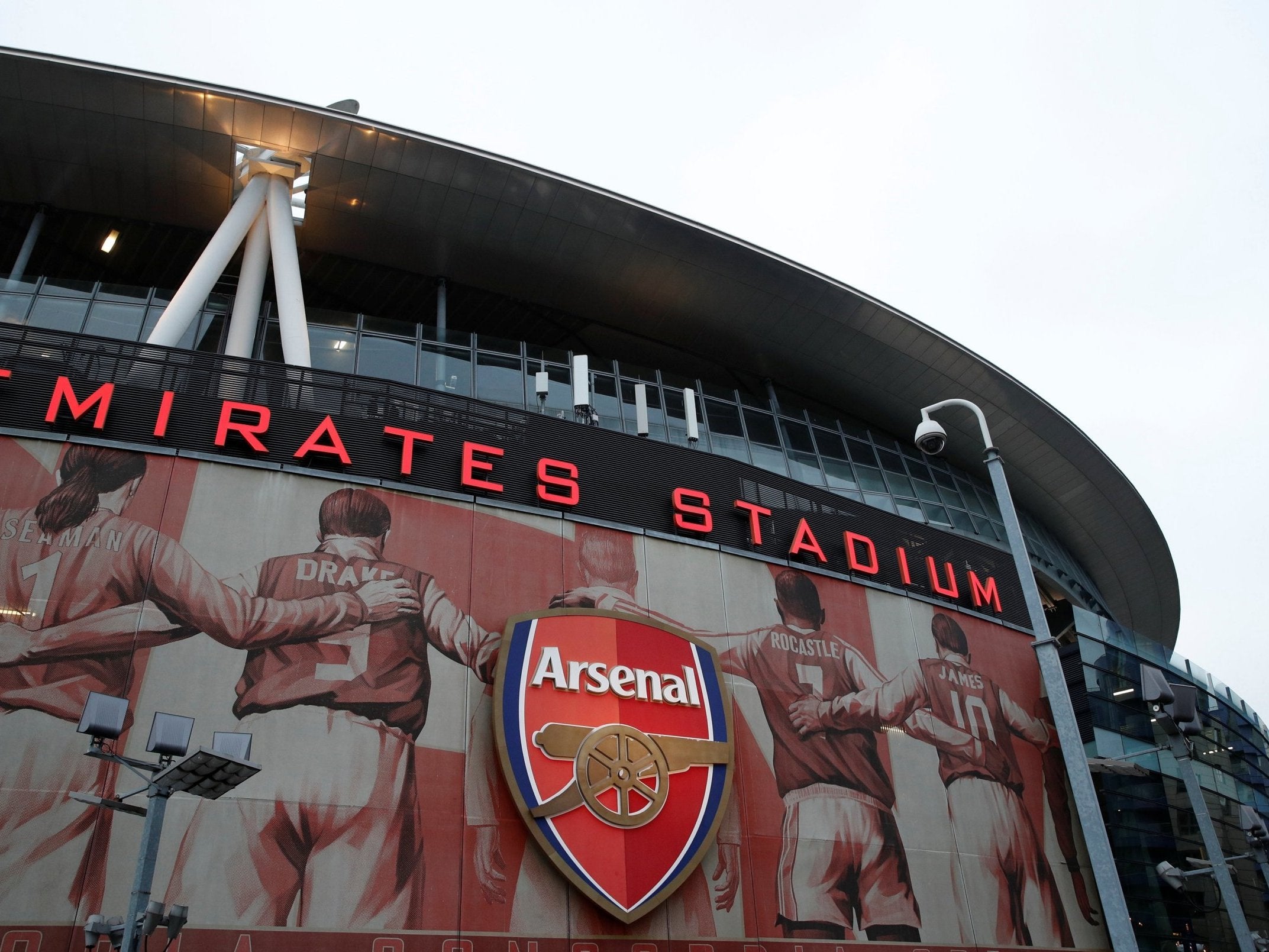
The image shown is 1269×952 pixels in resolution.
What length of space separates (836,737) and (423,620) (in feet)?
31.3

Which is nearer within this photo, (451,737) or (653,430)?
(451,737)

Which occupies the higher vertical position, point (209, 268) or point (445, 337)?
point (209, 268)

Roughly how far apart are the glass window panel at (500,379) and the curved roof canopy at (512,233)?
14.9 ft

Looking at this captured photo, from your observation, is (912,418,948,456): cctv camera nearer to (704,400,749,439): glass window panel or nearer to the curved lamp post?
the curved lamp post

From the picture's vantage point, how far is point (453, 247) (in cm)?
2859

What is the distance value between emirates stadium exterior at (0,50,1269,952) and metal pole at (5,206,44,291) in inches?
4.8

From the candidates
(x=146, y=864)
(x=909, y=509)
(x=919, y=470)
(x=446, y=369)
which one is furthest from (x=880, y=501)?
(x=146, y=864)

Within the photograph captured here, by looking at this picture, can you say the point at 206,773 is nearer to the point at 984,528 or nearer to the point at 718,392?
the point at 718,392

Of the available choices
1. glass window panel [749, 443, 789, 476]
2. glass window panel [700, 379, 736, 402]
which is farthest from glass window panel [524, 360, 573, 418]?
glass window panel [749, 443, 789, 476]

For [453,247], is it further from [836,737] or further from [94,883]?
[94,883]

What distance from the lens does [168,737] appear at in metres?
10.2

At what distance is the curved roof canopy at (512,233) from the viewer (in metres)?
24.7

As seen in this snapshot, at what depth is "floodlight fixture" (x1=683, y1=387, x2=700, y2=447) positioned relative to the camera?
2644cm

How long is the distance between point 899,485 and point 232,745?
25.6m
